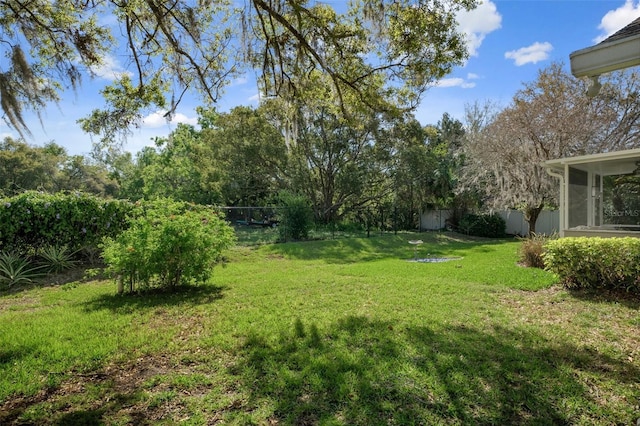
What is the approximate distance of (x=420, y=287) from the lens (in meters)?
6.01

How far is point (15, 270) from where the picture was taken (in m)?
6.38

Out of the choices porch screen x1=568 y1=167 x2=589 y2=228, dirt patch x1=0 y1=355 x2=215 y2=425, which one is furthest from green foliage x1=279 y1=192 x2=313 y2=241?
dirt patch x1=0 y1=355 x2=215 y2=425

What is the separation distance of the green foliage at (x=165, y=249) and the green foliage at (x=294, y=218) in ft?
24.5

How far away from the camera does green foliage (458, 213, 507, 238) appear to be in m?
18.0

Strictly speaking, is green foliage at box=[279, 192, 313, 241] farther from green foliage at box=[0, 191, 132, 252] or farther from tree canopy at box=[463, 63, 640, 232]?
tree canopy at box=[463, 63, 640, 232]

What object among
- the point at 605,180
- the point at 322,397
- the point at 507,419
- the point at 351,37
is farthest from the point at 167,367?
the point at 605,180

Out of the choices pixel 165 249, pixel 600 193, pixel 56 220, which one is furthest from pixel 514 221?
pixel 56 220

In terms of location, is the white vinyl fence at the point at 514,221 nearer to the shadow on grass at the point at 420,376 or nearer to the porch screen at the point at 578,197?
the porch screen at the point at 578,197

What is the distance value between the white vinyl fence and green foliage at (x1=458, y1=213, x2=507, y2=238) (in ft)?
1.66

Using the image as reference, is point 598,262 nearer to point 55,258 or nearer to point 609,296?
point 609,296

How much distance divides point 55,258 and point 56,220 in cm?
74

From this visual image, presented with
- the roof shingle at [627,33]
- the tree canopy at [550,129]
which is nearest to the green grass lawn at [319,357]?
the roof shingle at [627,33]

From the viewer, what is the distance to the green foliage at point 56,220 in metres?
6.61

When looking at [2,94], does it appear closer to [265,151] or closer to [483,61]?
[483,61]
